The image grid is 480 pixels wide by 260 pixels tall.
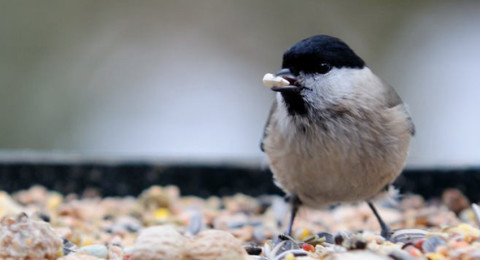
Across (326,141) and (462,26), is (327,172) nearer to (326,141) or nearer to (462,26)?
(326,141)

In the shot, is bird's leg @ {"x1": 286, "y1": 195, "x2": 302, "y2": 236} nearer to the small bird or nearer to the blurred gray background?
the small bird

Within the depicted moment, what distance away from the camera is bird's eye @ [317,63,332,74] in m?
1.86

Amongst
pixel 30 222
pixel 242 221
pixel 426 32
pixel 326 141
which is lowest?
pixel 242 221

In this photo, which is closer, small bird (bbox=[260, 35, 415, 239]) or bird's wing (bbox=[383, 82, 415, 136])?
small bird (bbox=[260, 35, 415, 239])

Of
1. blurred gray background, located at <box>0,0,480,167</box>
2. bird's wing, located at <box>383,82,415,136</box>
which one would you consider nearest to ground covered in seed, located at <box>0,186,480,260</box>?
bird's wing, located at <box>383,82,415,136</box>

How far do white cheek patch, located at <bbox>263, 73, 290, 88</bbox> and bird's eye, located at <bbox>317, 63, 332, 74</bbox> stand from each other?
0.10 meters

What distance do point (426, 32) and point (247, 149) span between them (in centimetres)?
173

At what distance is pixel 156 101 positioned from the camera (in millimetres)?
5754

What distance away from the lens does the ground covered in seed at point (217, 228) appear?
1.34 meters

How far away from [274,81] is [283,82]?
29 millimetres

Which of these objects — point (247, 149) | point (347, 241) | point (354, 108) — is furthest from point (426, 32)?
point (347, 241)

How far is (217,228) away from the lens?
2.22m

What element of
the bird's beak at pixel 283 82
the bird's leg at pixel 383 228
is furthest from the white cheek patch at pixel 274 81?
the bird's leg at pixel 383 228

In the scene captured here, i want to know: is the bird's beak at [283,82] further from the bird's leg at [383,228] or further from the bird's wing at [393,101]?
the bird's leg at [383,228]
